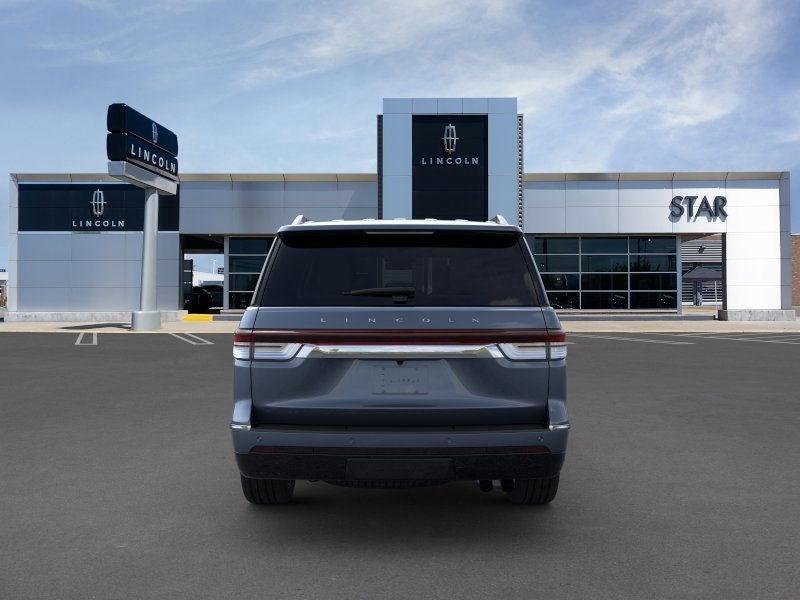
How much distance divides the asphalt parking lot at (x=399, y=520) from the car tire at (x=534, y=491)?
0.07 m

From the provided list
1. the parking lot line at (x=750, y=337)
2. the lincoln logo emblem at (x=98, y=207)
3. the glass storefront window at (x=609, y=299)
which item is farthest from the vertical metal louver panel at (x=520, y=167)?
the lincoln logo emblem at (x=98, y=207)

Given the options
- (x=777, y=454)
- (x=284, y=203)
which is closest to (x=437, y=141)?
(x=284, y=203)

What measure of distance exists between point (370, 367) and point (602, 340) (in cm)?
1771

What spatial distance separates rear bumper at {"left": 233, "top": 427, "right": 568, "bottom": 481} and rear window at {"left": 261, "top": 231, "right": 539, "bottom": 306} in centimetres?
69

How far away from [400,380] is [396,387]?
4cm

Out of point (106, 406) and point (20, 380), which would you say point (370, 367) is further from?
point (20, 380)

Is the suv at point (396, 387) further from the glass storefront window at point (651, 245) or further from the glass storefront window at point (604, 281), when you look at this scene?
the glass storefront window at point (651, 245)

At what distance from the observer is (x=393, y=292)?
3.78 meters

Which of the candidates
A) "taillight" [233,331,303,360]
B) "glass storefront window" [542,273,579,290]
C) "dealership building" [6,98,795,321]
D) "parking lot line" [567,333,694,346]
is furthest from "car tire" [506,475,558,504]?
"glass storefront window" [542,273,579,290]

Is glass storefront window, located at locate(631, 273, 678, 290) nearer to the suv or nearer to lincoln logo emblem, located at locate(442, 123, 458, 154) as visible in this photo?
lincoln logo emblem, located at locate(442, 123, 458, 154)

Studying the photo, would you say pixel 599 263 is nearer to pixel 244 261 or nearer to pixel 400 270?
pixel 244 261

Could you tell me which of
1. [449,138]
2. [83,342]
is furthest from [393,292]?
[449,138]

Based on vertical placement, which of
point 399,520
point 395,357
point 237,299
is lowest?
point 399,520

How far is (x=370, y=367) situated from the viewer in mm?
3711
